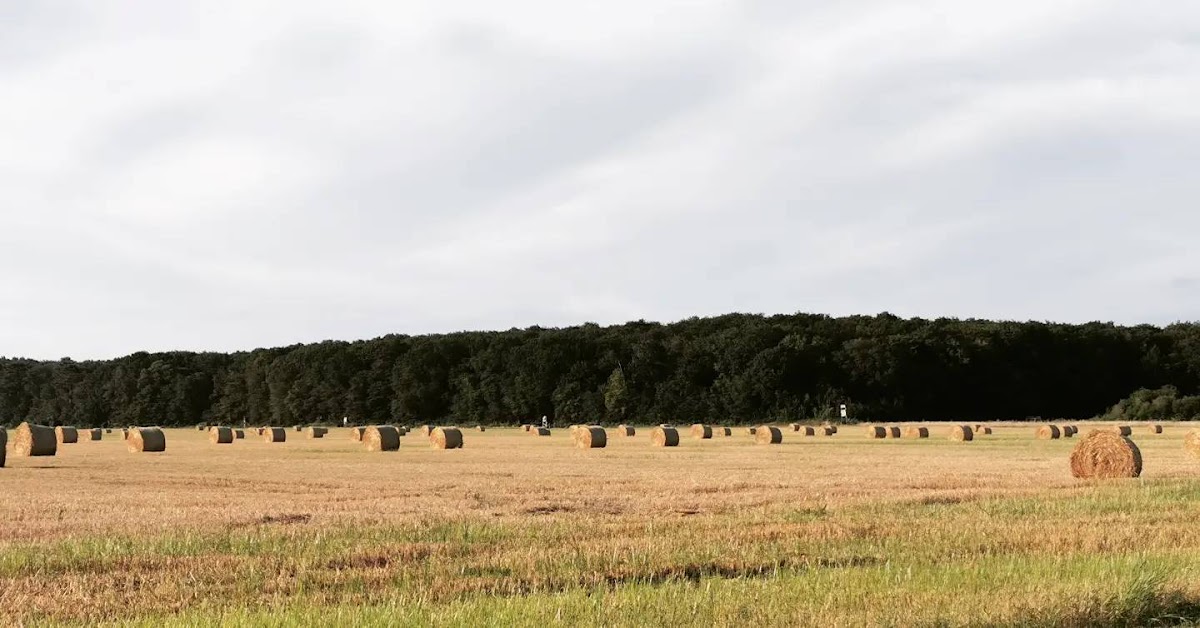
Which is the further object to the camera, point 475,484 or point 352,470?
point 352,470

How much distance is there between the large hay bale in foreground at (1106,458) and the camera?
24641 mm

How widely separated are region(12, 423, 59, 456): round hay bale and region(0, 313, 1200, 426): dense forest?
57.6 m

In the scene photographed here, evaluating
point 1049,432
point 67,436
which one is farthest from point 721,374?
point 67,436

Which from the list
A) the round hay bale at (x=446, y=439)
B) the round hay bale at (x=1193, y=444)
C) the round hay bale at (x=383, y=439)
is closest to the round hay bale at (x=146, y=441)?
the round hay bale at (x=383, y=439)

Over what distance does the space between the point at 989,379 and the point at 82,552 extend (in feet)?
282

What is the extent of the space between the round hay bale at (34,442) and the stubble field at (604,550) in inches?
459

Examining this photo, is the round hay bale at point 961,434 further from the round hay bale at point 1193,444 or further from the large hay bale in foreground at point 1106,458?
the large hay bale in foreground at point 1106,458

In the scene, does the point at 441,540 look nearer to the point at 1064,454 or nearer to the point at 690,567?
the point at 690,567

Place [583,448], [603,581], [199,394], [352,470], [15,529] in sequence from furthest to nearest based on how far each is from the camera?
[199,394], [583,448], [352,470], [15,529], [603,581]

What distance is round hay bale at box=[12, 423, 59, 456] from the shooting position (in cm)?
3534

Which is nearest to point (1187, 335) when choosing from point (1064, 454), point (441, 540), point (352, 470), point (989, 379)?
point (989, 379)

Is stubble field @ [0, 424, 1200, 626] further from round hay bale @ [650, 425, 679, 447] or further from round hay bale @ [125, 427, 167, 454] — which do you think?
round hay bale @ [650, 425, 679, 447]

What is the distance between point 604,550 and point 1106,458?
16.2 metres

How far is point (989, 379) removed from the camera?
3590 inches
